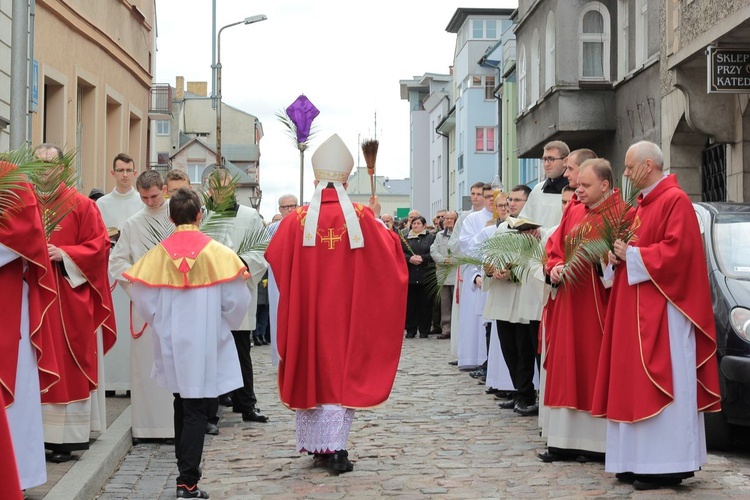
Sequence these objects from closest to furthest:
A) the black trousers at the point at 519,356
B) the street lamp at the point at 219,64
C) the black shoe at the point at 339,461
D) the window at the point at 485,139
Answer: the black shoe at the point at 339,461 → the black trousers at the point at 519,356 → the street lamp at the point at 219,64 → the window at the point at 485,139

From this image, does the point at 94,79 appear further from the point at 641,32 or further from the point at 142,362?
the point at 142,362

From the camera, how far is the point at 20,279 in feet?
22.3

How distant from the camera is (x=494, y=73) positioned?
6575 cm

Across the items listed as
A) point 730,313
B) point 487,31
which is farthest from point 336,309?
point 487,31

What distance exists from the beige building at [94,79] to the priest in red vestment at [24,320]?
9146 millimetres

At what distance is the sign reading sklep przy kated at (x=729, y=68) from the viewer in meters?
17.8

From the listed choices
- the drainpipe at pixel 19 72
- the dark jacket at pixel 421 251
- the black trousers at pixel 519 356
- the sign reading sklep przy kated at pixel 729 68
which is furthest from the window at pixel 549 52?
the drainpipe at pixel 19 72

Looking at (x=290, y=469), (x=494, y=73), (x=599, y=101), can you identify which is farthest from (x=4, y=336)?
(x=494, y=73)

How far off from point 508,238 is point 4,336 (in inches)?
166

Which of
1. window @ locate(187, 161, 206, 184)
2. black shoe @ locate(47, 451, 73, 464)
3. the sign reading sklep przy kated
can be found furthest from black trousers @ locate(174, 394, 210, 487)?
window @ locate(187, 161, 206, 184)

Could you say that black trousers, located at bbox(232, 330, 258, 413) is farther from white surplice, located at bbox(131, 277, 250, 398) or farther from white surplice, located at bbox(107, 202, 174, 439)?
white surplice, located at bbox(131, 277, 250, 398)

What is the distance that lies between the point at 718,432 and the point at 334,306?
9.73ft

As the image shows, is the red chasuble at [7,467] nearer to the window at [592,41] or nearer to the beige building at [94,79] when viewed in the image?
the beige building at [94,79]

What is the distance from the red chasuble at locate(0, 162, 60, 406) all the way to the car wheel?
4884 millimetres
